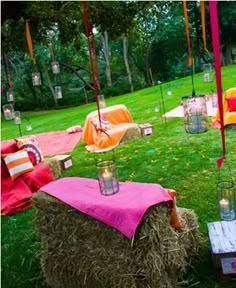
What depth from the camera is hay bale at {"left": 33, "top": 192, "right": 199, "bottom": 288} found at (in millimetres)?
2133

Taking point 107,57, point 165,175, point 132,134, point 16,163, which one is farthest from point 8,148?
point 107,57

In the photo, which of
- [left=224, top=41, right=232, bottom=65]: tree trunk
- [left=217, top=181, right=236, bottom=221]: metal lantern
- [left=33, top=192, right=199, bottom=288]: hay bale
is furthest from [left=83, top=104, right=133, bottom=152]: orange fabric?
[left=224, top=41, right=232, bottom=65]: tree trunk

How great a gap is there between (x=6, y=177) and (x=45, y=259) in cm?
208

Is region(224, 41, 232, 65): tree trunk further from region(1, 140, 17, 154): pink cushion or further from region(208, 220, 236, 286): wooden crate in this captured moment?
Answer: region(208, 220, 236, 286): wooden crate

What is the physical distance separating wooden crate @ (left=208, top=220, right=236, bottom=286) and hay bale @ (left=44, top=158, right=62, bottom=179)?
2944 mm

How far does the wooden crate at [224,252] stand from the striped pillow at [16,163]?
246cm

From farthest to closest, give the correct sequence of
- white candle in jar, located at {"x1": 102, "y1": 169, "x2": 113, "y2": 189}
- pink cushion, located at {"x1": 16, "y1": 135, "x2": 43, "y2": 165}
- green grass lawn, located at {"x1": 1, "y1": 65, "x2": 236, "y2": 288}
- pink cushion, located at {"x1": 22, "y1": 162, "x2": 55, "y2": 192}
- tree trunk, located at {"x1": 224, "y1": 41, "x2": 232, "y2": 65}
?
tree trunk, located at {"x1": 224, "y1": 41, "x2": 232, "y2": 65} < pink cushion, located at {"x1": 16, "y1": 135, "x2": 43, "y2": 165} < pink cushion, located at {"x1": 22, "y1": 162, "x2": 55, "y2": 192} < green grass lawn, located at {"x1": 1, "y1": 65, "x2": 236, "y2": 288} < white candle in jar, located at {"x1": 102, "y1": 169, "x2": 113, "y2": 189}

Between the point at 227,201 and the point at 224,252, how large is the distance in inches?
15.5

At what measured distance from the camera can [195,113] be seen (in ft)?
9.29

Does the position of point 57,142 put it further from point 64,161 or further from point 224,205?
point 224,205

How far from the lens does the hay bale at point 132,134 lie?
6.68m

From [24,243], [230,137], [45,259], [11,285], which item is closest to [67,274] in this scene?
[45,259]

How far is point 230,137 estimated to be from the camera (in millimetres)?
5805

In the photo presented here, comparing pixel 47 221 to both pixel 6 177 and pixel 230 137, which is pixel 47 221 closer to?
pixel 6 177
